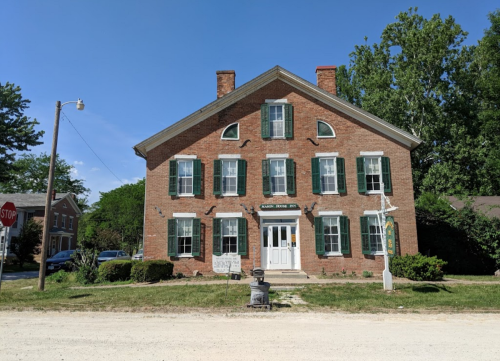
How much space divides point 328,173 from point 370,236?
11.5 ft

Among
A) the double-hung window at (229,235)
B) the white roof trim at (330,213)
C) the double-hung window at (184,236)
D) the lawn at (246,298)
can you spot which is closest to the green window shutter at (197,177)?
the double-hung window at (184,236)

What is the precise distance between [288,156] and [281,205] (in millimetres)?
2476

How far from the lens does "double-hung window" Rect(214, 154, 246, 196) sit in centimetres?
1745

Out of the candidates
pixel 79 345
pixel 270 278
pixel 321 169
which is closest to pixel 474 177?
pixel 321 169

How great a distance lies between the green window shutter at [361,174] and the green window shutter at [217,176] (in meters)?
6.59

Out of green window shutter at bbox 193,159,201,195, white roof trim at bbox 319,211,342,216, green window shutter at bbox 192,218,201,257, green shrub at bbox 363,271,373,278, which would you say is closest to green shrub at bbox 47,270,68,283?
green window shutter at bbox 192,218,201,257

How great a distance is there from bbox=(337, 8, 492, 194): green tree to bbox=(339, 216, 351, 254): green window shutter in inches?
510

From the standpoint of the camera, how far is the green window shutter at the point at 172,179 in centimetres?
1744

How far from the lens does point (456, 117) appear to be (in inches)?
1185

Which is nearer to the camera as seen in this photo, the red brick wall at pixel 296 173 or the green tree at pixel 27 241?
the red brick wall at pixel 296 173

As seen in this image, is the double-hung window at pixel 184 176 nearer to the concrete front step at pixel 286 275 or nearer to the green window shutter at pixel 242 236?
the green window shutter at pixel 242 236

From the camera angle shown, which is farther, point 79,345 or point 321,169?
point 321,169

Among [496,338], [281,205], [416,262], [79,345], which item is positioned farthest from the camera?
[281,205]

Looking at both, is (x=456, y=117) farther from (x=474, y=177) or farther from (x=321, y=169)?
(x=321, y=169)
